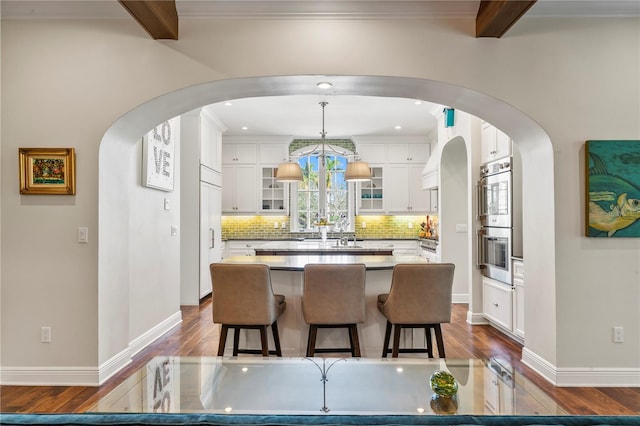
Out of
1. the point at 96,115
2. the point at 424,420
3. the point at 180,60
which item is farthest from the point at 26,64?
the point at 424,420

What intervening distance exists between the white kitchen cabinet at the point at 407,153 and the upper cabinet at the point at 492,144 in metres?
3.28

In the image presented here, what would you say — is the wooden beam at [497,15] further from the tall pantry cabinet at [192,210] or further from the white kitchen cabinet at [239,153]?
the white kitchen cabinet at [239,153]

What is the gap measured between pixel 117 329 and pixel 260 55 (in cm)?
251

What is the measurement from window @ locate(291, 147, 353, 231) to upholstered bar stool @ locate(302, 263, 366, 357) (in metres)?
5.36

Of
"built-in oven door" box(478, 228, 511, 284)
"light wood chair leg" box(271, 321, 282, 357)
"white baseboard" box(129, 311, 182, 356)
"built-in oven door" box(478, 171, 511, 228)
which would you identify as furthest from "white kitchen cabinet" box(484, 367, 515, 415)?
"white baseboard" box(129, 311, 182, 356)

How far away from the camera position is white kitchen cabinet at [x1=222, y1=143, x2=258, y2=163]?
802 centimetres

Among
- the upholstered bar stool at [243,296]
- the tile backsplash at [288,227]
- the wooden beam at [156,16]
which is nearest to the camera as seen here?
the wooden beam at [156,16]

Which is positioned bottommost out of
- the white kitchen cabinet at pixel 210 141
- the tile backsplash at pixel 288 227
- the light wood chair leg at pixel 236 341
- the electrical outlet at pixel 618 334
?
the light wood chair leg at pixel 236 341

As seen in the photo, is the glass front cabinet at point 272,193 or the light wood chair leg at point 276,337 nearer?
the light wood chair leg at point 276,337

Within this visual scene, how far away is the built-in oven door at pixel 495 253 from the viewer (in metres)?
4.07

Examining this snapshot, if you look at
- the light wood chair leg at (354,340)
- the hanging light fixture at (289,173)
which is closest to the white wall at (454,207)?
the hanging light fixture at (289,173)

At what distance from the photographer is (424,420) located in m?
0.93

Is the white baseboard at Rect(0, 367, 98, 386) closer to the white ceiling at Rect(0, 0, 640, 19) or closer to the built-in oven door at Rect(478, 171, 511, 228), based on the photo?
the white ceiling at Rect(0, 0, 640, 19)

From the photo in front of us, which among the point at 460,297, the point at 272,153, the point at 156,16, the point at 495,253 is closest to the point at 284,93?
the point at 156,16
